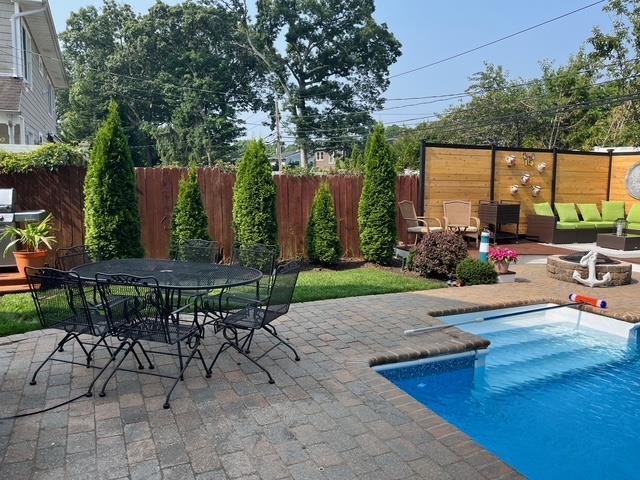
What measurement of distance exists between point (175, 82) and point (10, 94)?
2304 centimetres

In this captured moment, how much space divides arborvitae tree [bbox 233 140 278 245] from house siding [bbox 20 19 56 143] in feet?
18.0

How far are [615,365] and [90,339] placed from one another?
489 centimetres

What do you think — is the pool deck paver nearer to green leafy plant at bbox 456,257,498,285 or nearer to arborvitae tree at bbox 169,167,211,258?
green leafy plant at bbox 456,257,498,285

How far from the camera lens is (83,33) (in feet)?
111

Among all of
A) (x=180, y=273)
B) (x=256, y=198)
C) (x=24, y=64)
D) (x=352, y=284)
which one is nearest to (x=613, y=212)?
(x=352, y=284)

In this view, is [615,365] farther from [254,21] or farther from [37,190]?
[254,21]

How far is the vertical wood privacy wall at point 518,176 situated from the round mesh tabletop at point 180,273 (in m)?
7.34

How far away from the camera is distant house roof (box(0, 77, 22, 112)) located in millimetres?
9711

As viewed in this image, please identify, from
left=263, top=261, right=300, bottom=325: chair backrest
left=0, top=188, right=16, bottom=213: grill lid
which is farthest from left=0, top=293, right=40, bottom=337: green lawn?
left=263, top=261, right=300, bottom=325: chair backrest

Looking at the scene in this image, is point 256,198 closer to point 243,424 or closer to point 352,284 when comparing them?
point 352,284

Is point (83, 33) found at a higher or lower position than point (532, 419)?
higher

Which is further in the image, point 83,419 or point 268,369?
point 268,369

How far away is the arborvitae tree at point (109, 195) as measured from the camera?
6.91 m

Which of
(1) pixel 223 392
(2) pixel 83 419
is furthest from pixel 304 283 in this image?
(2) pixel 83 419
